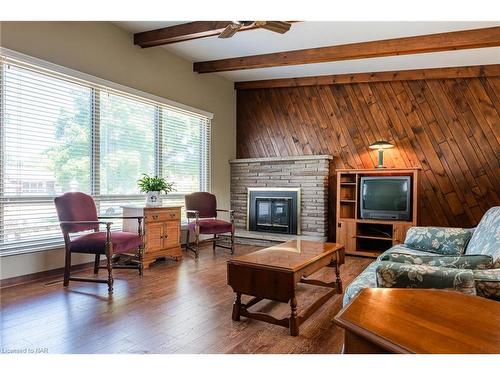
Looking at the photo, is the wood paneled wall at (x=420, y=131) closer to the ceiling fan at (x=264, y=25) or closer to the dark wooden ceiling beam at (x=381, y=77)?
the dark wooden ceiling beam at (x=381, y=77)

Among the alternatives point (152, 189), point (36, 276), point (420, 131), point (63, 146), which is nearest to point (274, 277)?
point (152, 189)

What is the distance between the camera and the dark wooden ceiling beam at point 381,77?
4879 millimetres

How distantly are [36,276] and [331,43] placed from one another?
4462mm

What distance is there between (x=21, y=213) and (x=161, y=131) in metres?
2.22

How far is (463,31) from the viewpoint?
12.8 feet

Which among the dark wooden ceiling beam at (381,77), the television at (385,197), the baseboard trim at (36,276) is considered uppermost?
the dark wooden ceiling beam at (381,77)

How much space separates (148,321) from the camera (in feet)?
8.21

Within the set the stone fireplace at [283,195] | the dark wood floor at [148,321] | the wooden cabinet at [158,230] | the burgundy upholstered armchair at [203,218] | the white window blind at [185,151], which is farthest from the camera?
the stone fireplace at [283,195]

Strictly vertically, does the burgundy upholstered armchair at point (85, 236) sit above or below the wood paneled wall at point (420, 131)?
below

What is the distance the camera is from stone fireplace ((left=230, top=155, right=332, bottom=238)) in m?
5.69

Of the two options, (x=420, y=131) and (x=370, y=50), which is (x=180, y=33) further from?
(x=420, y=131)

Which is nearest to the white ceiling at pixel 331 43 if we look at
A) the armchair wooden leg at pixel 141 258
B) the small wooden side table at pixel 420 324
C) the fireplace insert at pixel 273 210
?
the fireplace insert at pixel 273 210

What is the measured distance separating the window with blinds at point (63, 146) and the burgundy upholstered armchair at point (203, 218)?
43cm
